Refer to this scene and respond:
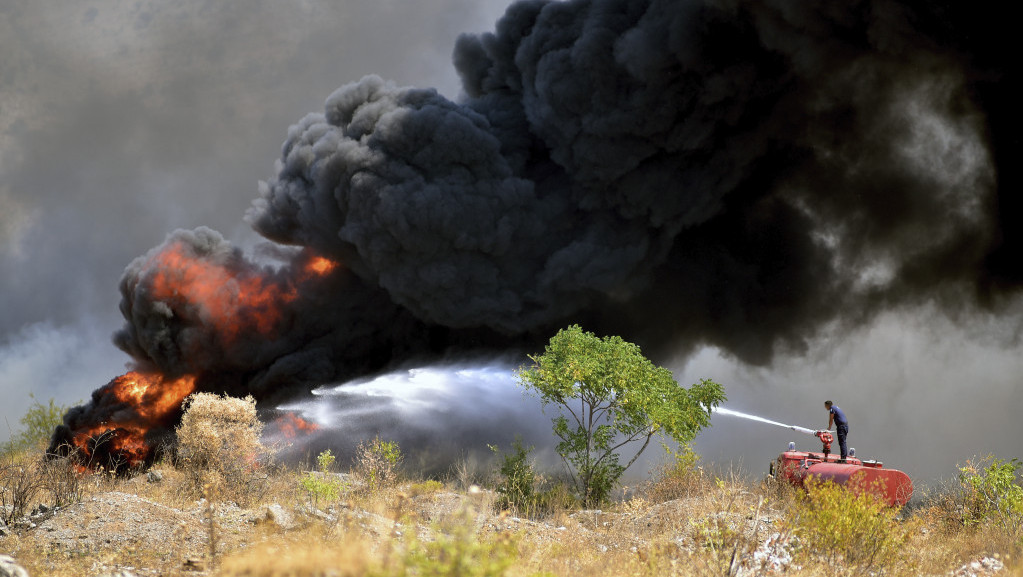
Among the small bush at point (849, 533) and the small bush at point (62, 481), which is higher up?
the small bush at point (62, 481)

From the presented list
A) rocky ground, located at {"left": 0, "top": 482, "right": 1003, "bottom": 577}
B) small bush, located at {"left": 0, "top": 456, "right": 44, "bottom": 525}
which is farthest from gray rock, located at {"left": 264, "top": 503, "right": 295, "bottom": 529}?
small bush, located at {"left": 0, "top": 456, "right": 44, "bottom": 525}

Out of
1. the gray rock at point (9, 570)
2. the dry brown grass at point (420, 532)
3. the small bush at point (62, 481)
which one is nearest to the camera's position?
the dry brown grass at point (420, 532)

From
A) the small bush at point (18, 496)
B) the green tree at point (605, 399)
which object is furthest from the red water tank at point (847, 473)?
the small bush at point (18, 496)

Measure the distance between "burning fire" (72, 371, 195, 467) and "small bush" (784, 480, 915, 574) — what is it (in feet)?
77.1

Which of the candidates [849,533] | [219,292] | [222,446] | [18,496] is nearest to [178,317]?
[219,292]

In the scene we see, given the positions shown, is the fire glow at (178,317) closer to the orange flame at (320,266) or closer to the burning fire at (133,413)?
the burning fire at (133,413)

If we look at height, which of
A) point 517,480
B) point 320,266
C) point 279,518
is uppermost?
point 320,266

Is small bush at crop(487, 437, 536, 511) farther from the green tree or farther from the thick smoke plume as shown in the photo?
the thick smoke plume

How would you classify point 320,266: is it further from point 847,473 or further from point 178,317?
point 847,473

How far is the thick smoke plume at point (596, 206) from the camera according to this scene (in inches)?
995

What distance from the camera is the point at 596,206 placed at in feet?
94.3

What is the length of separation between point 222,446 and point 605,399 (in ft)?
29.3

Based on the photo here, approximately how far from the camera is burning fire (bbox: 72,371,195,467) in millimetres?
26984

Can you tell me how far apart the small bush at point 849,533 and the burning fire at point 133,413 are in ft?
77.1
